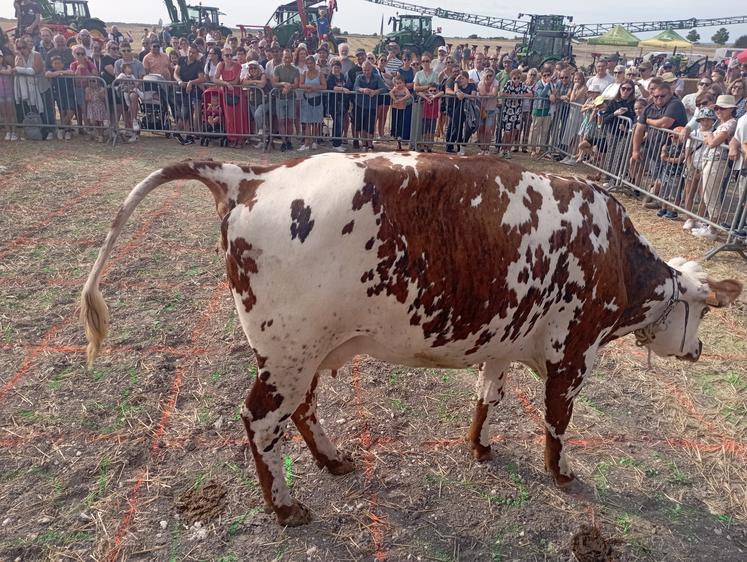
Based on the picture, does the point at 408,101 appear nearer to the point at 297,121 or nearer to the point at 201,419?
the point at 297,121

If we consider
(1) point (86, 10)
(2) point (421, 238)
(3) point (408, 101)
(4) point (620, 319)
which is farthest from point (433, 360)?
(1) point (86, 10)

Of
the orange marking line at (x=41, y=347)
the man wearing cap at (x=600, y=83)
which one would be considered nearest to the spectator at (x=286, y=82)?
the orange marking line at (x=41, y=347)

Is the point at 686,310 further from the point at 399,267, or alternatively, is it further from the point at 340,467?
the point at 340,467

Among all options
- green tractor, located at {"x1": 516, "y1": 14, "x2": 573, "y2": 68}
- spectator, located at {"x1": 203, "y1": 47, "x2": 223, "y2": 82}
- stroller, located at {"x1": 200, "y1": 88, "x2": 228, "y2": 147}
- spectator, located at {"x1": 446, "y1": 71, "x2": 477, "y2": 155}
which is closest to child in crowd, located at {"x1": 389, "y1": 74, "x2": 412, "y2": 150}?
spectator, located at {"x1": 446, "y1": 71, "x2": 477, "y2": 155}

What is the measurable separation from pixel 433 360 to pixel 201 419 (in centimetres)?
188

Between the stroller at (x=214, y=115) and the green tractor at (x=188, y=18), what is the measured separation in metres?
16.6

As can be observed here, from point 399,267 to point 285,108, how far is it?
1062 centimetres

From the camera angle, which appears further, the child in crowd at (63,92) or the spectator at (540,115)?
the spectator at (540,115)

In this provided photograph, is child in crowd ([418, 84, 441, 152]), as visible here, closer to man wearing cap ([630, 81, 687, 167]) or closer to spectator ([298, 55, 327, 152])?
spectator ([298, 55, 327, 152])

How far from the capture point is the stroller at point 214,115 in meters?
12.2

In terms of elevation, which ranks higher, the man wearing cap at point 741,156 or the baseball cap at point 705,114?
the baseball cap at point 705,114

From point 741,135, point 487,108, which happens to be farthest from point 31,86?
point 741,135

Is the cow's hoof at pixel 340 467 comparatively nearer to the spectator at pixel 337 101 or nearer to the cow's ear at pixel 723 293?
the cow's ear at pixel 723 293

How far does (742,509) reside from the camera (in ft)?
11.2
